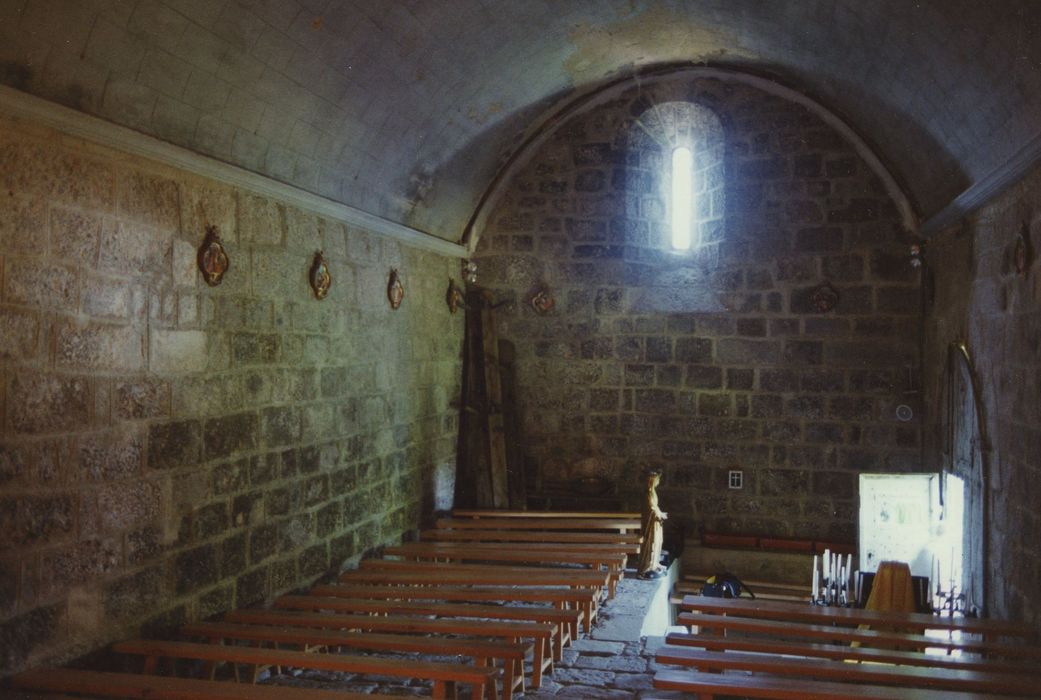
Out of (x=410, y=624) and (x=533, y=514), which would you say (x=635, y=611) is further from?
(x=533, y=514)

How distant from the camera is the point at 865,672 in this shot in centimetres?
423

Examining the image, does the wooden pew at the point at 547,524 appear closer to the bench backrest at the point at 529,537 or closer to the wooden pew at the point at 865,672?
the bench backrest at the point at 529,537

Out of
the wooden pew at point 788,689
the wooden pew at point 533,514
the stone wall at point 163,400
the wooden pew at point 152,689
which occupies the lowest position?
the wooden pew at point 788,689

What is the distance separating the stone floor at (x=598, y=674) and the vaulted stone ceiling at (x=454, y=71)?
3034mm

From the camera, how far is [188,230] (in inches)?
194

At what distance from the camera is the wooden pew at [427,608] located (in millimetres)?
5141

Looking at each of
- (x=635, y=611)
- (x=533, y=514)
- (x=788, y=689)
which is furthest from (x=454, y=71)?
(x=788, y=689)

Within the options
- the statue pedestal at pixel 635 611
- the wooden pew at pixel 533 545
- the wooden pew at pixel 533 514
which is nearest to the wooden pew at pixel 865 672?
the statue pedestal at pixel 635 611

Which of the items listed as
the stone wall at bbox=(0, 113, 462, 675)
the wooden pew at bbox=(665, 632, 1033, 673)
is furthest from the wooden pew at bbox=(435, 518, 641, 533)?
the wooden pew at bbox=(665, 632, 1033, 673)

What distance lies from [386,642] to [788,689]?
193 centimetres

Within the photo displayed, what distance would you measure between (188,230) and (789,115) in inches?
233

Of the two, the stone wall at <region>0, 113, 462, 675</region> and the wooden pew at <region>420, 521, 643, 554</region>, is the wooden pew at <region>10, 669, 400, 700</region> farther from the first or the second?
the wooden pew at <region>420, 521, 643, 554</region>

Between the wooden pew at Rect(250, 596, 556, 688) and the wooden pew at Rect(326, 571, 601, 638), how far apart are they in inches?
17.6

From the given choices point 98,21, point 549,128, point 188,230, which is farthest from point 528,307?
point 98,21
